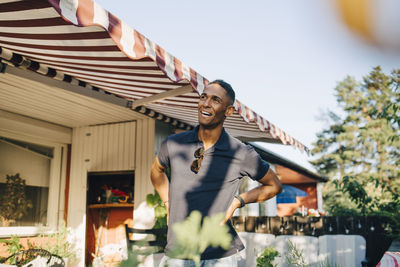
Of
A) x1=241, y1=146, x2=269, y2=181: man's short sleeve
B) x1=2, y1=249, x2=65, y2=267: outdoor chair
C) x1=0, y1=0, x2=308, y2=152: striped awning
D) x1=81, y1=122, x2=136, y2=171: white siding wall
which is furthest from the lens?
x1=81, y1=122, x2=136, y2=171: white siding wall

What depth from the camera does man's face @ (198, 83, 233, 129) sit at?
1.64 metres

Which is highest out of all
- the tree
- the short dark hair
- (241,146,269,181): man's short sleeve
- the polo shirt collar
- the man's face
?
the tree

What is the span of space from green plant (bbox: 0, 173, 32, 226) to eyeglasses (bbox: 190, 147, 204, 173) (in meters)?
4.85

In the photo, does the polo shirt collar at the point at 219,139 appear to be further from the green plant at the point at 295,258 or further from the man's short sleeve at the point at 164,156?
the green plant at the point at 295,258

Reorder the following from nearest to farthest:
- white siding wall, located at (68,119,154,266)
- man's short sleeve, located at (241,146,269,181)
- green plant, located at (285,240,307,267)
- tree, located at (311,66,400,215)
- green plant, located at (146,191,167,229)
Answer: green plant, located at (285,240,307,267)
man's short sleeve, located at (241,146,269,181)
green plant, located at (146,191,167,229)
white siding wall, located at (68,119,154,266)
tree, located at (311,66,400,215)

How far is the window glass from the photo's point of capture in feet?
18.0

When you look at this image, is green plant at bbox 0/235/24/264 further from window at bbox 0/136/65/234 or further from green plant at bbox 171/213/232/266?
green plant at bbox 171/213/232/266

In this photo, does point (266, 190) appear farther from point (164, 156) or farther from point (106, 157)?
point (106, 157)

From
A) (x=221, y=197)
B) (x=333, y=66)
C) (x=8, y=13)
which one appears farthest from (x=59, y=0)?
(x=333, y=66)

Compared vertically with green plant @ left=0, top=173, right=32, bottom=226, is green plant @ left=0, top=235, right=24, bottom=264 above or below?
below

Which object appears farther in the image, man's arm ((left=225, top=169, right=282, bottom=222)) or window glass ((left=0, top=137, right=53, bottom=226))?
window glass ((left=0, top=137, right=53, bottom=226))

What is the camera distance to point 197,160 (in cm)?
162

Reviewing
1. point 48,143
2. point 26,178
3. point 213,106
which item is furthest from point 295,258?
point 48,143

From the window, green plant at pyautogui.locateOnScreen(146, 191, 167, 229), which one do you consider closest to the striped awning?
green plant at pyautogui.locateOnScreen(146, 191, 167, 229)
